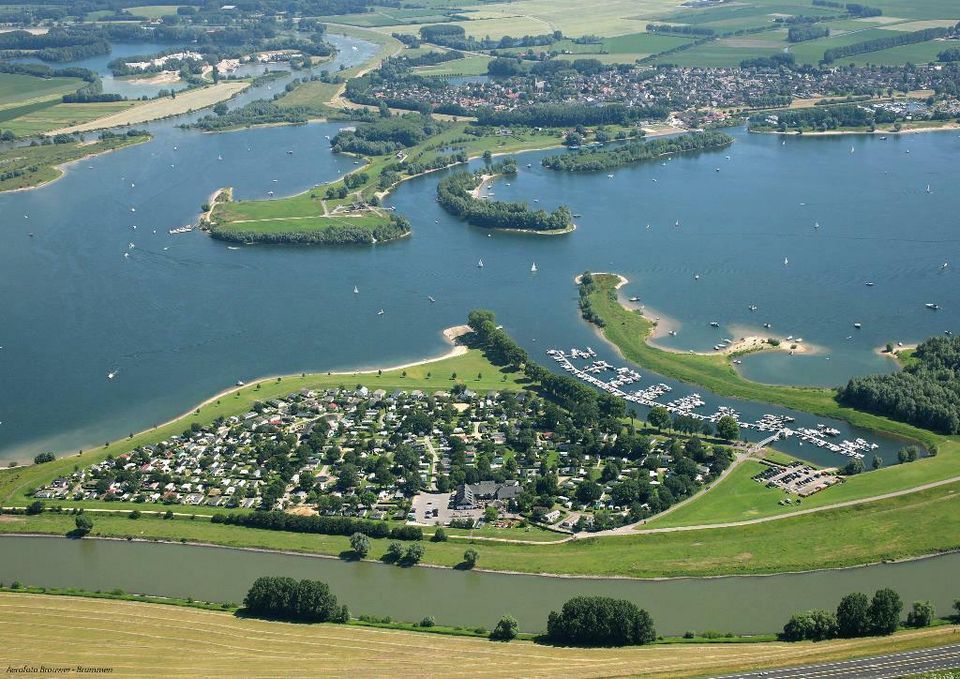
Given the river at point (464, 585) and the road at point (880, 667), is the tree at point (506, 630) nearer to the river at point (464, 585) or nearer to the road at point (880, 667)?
the river at point (464, 585)

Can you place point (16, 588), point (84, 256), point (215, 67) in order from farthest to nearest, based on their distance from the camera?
point (215, 67) < point (84, 256) < point (16, 588)

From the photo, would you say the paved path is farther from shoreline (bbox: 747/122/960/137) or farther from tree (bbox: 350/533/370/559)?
shoreline (bbox: 747/122/960/137)

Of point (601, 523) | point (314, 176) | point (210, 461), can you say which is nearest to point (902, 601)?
point (601, 523)

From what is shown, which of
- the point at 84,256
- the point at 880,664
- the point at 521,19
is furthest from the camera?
the point at 521,19

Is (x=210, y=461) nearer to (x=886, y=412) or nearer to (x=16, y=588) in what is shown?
(x=16, y=588)

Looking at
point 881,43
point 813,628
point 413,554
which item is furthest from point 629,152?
point 813,628

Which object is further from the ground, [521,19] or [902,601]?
[521,19]

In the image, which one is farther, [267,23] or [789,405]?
[267,23]
